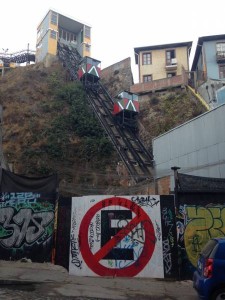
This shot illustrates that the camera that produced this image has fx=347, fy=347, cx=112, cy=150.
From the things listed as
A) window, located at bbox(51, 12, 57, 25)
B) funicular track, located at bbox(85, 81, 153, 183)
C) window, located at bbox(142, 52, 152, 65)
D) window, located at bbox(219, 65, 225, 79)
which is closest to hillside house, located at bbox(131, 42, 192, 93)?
window, located at bbox(142, 52, 152, 65)

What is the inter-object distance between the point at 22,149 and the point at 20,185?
24093mm

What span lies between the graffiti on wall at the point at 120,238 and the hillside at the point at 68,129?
13263 millimetres

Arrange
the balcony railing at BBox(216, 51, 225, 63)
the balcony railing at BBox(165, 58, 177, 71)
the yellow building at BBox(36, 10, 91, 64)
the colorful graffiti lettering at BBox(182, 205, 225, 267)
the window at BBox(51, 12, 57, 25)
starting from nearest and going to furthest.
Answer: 1. the colorful graffiti lettering at BBox(182, 205, 225, 267)
2. the balcony railing at BBox(216, 51, 225, 63)
3. the balcony railing at BBox(165, 58, 177, 71)
4. the yellow building at BBox(36, 10, 91, 64)
5. the window at BBox(51, 12, 57, 25)

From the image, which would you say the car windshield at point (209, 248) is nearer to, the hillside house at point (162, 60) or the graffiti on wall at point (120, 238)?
the graffiti on wall at point (120, 238)

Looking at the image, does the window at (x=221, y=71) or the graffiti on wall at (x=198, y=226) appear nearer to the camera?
the graffiti on wall at (x=198, y=226)

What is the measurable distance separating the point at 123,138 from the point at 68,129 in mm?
6840

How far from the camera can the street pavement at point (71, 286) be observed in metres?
8.01

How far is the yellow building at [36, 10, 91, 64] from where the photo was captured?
5717 cm

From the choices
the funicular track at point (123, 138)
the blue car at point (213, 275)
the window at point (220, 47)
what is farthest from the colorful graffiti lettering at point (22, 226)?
the window at point (220, 47)

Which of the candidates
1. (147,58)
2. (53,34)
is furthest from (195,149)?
(53,34)

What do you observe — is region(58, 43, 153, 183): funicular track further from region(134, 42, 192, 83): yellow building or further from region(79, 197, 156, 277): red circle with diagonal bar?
region(79, 197, 156, 277): red circle with diagonal bar

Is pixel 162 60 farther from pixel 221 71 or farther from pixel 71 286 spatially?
pixel 71 286

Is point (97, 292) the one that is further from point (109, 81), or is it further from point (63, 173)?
point (109, 81)

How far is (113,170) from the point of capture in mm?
32625
